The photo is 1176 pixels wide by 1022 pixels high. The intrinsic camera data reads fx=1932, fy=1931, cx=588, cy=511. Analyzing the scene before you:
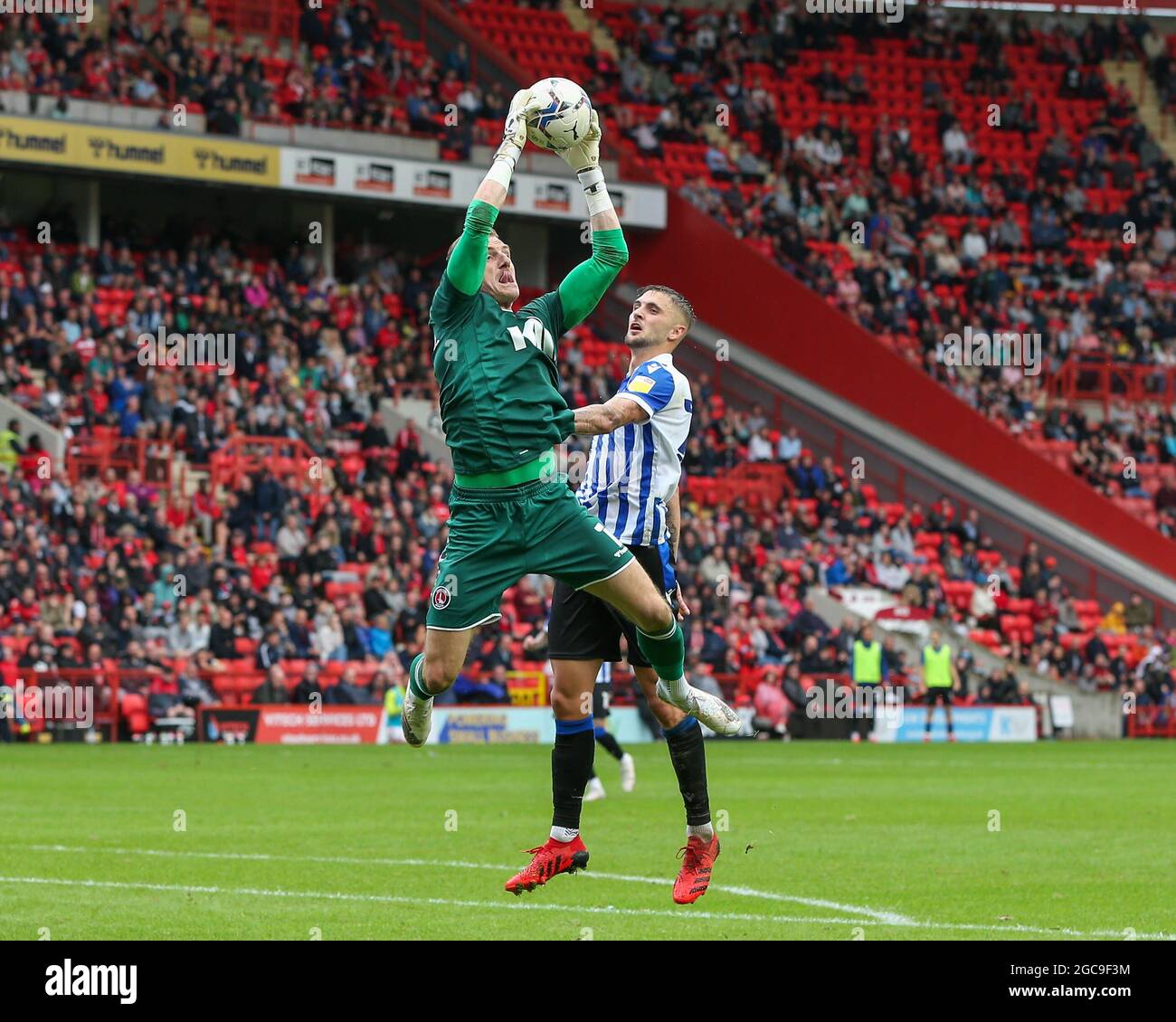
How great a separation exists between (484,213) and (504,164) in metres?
0.28

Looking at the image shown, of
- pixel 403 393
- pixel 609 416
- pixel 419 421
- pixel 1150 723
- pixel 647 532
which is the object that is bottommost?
pixel 1150 723

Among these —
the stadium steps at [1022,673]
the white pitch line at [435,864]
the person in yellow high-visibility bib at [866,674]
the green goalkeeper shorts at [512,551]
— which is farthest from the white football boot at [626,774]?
the stadium steps at [1022,673]

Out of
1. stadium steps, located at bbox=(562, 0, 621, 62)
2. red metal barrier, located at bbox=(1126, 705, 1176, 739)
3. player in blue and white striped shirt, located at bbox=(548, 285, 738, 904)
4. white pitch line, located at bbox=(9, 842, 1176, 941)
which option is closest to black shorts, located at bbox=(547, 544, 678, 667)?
player in blue and white striped shirt, located at bbox=(548, 285, 738, 904)

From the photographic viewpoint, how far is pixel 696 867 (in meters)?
9.84

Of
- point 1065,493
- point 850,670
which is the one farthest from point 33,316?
point 1065,493

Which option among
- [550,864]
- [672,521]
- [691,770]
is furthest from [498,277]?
[550,864]

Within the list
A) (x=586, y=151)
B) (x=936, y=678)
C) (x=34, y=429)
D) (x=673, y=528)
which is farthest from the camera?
(x=936, y=678)

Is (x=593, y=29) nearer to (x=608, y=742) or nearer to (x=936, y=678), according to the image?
(x=936, y=678)

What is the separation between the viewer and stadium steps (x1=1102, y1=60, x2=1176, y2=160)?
47.8 meters

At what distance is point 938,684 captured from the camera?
101ft

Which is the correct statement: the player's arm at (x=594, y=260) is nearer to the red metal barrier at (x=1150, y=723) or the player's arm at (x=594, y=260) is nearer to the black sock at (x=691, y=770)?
the black sock at (x=691, y=770)

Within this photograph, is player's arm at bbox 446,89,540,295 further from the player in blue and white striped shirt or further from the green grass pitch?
the green grass pitch

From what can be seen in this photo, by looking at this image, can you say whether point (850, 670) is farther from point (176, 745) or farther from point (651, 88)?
point (651, 88)

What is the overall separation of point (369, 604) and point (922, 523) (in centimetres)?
1278
